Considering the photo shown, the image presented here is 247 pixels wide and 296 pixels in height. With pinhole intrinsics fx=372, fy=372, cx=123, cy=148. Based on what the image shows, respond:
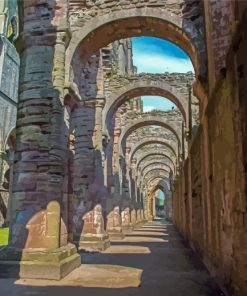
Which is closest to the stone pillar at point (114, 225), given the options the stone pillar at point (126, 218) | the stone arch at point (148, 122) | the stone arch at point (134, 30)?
the stone pillar at point (126, 218)

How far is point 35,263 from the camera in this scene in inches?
262

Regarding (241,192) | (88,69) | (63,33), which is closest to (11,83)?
(88,69)

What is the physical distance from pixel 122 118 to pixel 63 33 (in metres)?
12.0

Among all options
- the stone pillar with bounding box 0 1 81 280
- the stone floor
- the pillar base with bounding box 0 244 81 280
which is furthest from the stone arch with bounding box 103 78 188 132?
the pillar base with bounding box 0 244 81 280

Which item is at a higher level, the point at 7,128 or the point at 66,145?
the point at 7,128

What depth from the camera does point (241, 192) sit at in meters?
3.92

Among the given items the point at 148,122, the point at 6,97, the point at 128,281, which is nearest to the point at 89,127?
the point at 128,281

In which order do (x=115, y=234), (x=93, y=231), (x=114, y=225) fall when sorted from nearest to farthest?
(x=93, y=231)
(x=115, y=234)
(x=114, y=225)

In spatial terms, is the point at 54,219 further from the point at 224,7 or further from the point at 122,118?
the point at 122,118

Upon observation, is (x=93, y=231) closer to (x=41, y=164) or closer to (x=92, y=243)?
(x=92, y=243)

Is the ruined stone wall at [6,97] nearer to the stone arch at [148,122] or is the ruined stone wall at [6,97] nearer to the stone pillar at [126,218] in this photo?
the stone pillar at [126,218]

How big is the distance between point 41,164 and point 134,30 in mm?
4363

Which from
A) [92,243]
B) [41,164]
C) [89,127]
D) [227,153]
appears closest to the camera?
[227,153]

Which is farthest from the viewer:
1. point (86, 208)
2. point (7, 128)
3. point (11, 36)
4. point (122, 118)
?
point (11, 36)
